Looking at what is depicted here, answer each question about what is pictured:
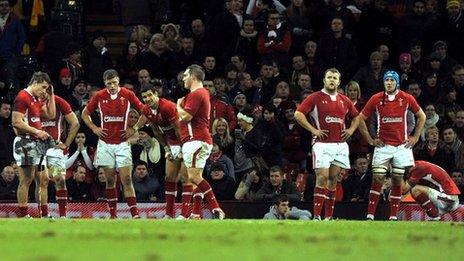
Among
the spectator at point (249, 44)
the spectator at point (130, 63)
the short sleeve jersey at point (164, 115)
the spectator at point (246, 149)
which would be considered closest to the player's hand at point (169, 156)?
the short sleeve jersey at point (164, 115)

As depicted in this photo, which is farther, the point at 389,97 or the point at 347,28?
the point at 347,28

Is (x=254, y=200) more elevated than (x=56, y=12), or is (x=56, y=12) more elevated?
(x=56, y=12)

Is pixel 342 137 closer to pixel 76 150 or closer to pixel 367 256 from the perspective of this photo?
pixel 76 150

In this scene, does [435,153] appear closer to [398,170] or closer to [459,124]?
[459,124]

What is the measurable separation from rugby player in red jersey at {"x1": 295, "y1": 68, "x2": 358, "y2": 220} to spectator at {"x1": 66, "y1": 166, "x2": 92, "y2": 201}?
4698mm

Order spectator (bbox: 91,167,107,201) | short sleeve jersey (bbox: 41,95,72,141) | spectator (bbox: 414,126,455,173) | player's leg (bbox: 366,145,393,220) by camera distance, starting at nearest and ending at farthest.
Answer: short sleeve jersey (bbox: 41,95,72,141) → player's leg (bbox: 366,145,393,220) → spectator (bbox: 91,167,107,201) → spectator (bbox: 414,126,455,173)

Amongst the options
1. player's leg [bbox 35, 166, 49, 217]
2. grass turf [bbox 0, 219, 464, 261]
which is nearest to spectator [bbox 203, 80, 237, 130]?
player's leg [bbox 35, 166, 49, 217]

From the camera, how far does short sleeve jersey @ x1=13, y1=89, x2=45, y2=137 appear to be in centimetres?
2038

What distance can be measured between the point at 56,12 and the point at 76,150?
201 inches

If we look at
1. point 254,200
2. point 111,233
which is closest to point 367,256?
point 111,233

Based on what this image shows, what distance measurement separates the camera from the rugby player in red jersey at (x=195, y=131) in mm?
19891

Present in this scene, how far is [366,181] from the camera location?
938 inches

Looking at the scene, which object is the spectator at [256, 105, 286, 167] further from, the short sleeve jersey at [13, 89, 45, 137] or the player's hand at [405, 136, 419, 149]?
the short sleeve jersey at [13, 89, 45, 137]

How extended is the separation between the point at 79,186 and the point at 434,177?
639cm
